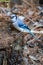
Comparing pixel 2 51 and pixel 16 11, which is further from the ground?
pixel 2 51

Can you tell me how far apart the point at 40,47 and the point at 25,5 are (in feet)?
10.3

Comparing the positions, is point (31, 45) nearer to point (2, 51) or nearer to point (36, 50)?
point (36, 50)

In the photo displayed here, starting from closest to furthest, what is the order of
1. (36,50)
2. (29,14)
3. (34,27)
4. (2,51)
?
(2,51)
(36,50)
(34,27)
(29,14)

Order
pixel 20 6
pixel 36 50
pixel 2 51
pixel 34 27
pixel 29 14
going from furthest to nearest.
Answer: pixel 20 6 → pixel 29 14 → pixel 34 27 → pixel 36 50 → pixel 2 51

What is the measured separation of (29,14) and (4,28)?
185cm

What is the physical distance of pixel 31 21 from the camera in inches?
226

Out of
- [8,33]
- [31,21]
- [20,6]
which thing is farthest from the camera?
[20,6]

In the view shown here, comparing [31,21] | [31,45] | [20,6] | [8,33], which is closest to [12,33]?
[8,33]

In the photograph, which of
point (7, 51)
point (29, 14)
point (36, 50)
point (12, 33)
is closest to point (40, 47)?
point (36, 50)

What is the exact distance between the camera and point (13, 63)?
366 cm

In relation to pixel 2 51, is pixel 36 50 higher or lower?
lower

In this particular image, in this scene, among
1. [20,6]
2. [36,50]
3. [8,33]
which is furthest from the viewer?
[20,6]

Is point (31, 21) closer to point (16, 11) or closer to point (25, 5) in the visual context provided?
point (16, 11)

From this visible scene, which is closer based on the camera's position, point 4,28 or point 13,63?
point 13,63
